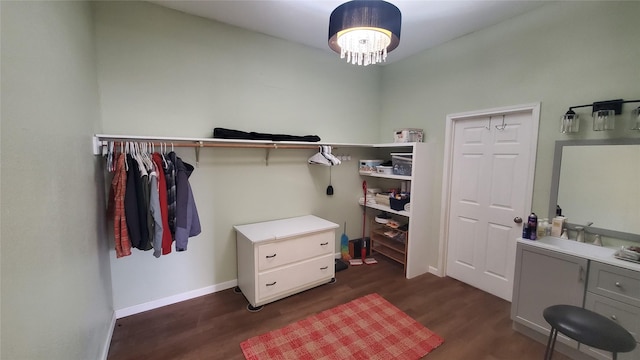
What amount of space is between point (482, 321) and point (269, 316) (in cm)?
193

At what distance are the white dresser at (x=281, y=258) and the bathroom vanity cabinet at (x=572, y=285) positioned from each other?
1724 mm

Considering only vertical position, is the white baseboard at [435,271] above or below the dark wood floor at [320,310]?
above

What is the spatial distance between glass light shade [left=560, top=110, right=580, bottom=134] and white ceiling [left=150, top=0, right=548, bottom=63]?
1022 millimetres

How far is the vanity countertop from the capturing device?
1669 millimetres

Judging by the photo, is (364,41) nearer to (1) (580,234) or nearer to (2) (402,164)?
(2) (402,164)

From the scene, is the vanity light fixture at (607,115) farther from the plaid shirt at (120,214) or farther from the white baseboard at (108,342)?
the white baseboard at (108,342)

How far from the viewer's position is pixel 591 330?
4.32 ft

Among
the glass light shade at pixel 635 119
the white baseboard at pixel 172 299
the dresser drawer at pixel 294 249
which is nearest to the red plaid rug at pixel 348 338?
the dresser drawer at pixel 294 249

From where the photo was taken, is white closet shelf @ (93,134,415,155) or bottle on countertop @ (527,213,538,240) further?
bottle on countertop @ (527,213,538,240)

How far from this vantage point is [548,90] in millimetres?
2240

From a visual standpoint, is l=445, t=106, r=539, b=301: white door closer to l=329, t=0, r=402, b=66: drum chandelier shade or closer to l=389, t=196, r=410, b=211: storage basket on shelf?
l=389, t=196, r=410, b=211: storage basket on shelf

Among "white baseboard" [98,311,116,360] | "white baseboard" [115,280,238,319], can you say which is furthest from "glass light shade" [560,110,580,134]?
"white baseboard" [98,311,116,360]

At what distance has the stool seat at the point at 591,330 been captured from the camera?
1.26 m

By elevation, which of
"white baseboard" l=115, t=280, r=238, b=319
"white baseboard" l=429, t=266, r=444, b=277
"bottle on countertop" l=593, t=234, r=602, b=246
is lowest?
"white baseboard" l=115, t=280, r=238, b=319
